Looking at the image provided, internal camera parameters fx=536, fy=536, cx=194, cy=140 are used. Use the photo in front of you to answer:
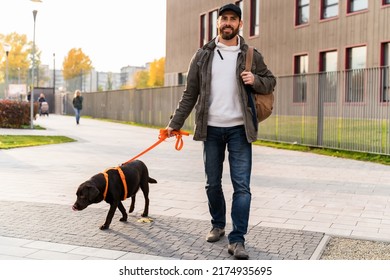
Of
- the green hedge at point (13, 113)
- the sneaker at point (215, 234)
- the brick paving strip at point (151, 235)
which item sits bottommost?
the brick paving strip at point (151, 235)

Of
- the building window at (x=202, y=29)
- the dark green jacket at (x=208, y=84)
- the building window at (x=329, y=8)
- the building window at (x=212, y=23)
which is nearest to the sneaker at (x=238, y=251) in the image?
the dark green jacket at (x=208, y=84)

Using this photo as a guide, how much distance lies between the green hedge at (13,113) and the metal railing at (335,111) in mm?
9857

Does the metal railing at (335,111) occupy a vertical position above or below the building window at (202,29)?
below

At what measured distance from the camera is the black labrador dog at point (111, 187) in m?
5.21

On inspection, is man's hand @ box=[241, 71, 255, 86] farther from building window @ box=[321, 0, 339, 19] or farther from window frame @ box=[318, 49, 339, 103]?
building window @ box=[321, 0, 339, 19]

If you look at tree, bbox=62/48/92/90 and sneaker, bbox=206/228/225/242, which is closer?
sneaker, bbox=206/228/225/242

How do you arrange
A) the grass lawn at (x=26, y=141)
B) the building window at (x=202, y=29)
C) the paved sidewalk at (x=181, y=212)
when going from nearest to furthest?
the paved sidewalk at (x=181, y=212) < the grass lawn at (x=26, y=141) < the building window at (x=202, y=29)

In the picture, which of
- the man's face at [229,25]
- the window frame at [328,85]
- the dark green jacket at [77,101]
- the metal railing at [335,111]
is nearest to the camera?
the man's face at [229,25]

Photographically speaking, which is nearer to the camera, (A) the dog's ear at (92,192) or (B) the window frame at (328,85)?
(A) the dog's ear at (92,192)

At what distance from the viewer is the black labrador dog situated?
17.1ft

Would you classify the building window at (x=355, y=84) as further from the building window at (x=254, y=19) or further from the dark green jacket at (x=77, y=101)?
the dark green jacket at (x=77, y=101)

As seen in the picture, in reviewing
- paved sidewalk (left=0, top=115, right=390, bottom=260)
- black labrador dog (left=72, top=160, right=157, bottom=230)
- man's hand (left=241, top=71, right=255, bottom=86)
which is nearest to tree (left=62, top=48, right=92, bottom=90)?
paved sidewalk (left=0, top=115, right=390, bottom=260)

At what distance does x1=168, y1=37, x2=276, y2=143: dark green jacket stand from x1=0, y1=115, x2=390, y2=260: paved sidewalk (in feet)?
3.59
